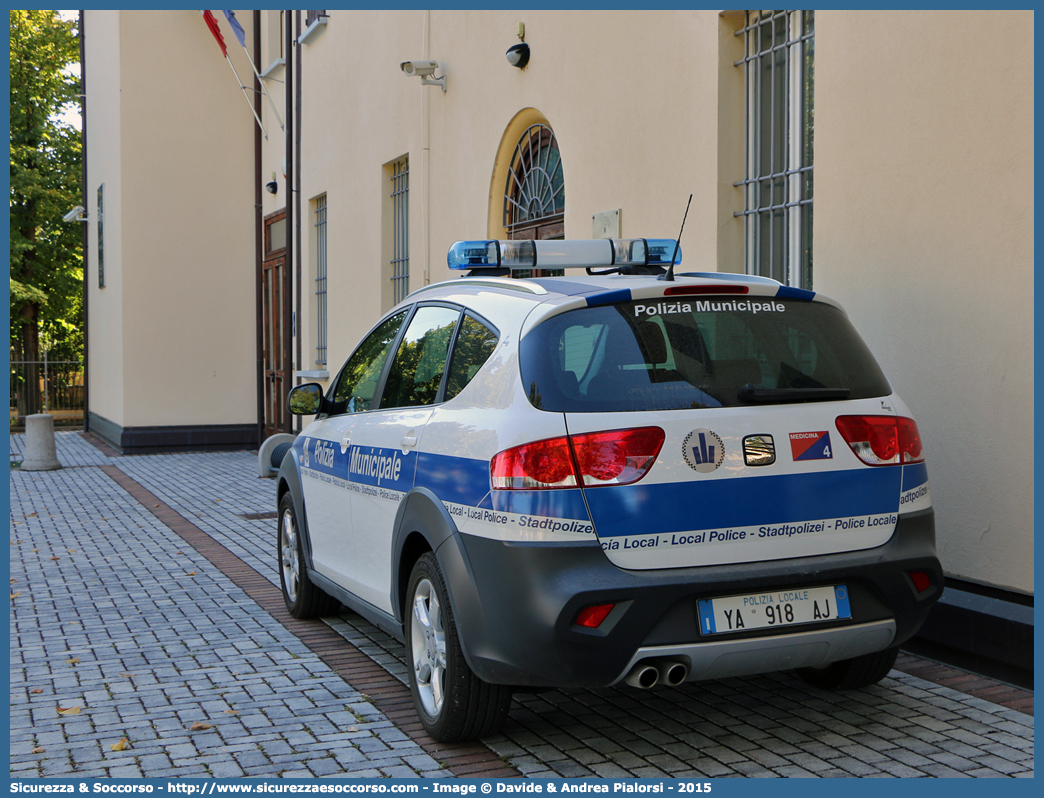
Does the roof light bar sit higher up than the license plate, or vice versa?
the roof light bar

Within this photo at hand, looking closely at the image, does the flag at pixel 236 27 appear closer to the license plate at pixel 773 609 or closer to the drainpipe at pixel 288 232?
the drainpipe at pixel 288 232

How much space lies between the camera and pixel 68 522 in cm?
1066

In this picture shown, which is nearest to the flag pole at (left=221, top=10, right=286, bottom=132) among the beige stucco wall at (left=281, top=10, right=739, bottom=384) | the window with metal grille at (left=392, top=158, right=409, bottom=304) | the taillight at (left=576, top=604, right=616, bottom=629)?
the beige stucco wall at (left=281, top=10, right=739, bottom=384)

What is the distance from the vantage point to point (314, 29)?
49.1ft

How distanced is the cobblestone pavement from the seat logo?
3.55 ft

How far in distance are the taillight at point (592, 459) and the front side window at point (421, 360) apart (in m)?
0.95

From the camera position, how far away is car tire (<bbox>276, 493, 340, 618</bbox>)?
6.30 meters

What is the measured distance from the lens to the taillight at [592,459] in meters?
3.65

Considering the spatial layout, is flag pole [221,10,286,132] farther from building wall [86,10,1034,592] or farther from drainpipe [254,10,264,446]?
drainpipe [254,10,264,446]

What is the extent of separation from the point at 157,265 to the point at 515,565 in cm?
1646

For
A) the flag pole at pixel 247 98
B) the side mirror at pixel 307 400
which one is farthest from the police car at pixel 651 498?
the flag pole at pixel 247 98

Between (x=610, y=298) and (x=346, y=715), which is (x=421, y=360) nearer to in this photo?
(x=610, y=298)

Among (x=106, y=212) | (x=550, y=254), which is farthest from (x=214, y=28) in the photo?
(x=550, y=254)

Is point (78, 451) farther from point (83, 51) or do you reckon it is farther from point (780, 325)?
point (780, 325)
